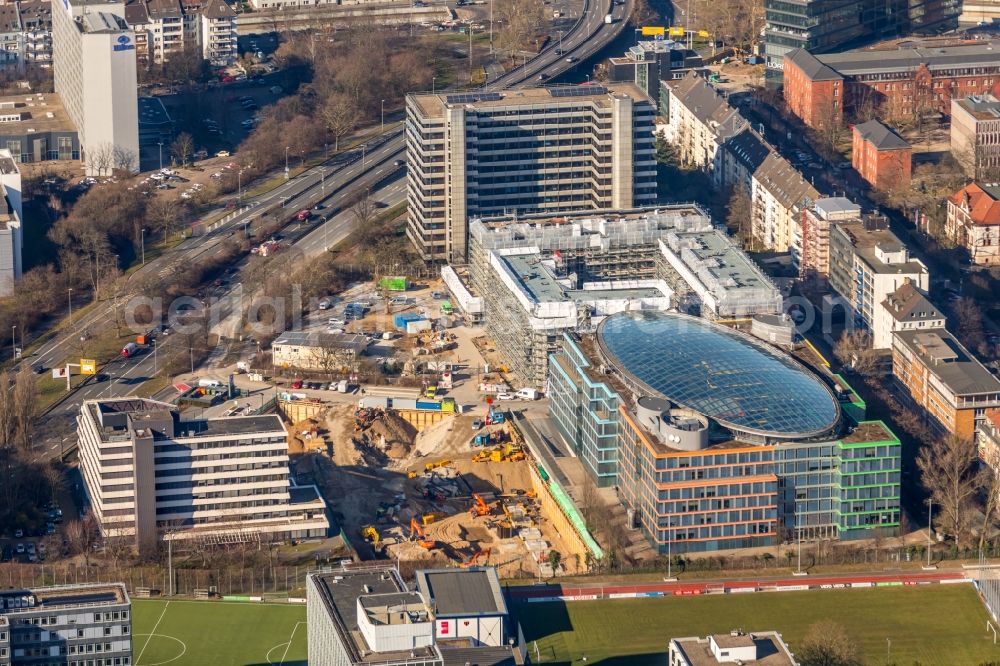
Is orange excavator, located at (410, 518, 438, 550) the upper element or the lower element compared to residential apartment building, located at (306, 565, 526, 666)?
lower

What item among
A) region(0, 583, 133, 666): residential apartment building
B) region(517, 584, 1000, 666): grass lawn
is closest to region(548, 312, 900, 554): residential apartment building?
region(517, 584, 1000, 666): grass lawn

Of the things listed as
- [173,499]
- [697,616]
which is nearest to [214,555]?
[173,499]

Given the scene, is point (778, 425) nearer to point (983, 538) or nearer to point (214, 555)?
point (983, 538)

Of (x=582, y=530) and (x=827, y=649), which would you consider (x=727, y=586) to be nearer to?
(x=582, y=530)

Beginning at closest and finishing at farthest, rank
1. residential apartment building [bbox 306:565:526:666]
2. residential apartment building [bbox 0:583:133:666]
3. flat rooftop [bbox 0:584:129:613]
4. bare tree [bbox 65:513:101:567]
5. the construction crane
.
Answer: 1. residential apartment building [bbox 306:565:526:666]
2. residential apartment building [bbox 0:583:133:666]
3. flat rooftop [bbox 0:584:129:613]
4. bare tree [bbox 65:513:101:567]
5. the construction crane

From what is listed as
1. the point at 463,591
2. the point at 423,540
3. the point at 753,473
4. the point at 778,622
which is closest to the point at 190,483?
the point at 423,540

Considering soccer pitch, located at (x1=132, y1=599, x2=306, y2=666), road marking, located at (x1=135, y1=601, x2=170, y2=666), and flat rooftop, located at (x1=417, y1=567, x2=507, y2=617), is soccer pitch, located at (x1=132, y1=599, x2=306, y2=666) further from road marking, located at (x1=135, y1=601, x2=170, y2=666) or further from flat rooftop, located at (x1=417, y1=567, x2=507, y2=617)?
flat rooftop, located at (x1=417, y1=567, x2=507, y2=617)

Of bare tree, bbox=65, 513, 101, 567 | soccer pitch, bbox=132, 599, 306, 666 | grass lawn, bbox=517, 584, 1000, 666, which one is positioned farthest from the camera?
bare tree, bbox=65, 513, 101, 567
